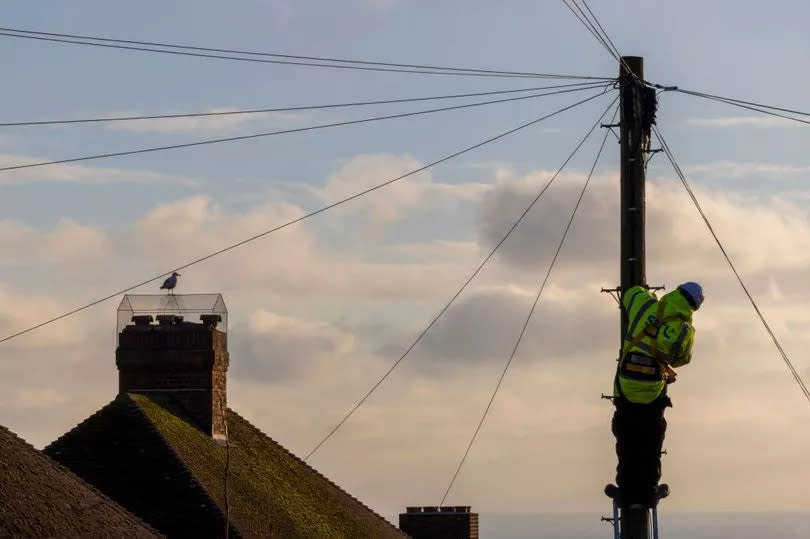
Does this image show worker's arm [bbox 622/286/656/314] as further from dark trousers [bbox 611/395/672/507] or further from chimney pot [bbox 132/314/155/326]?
chimney pot [bbox 132/314/155/326]

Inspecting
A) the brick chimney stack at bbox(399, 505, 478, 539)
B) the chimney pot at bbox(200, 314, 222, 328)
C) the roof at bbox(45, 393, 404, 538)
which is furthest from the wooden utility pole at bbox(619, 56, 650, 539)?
the brick chimney stack at bbox(399, 505, 478, 539)

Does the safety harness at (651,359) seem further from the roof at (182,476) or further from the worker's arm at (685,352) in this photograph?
the roof at (182,476)

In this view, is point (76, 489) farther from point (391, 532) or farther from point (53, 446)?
point (391, 532)

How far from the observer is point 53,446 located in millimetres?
42281

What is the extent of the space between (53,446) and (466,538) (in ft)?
56.3

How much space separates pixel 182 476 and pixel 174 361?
214 inches

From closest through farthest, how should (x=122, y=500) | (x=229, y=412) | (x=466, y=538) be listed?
(x=122, y=500) → (x=229, y=412) → (x=466, y=538)

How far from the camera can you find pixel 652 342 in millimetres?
20562

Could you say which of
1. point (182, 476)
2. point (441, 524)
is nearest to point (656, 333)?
point (182, 476)

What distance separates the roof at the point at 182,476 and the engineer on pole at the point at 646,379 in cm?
1980

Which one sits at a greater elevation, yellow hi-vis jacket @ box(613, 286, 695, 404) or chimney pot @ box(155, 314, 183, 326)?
chimney pot @ box(155, 314, 183, 326)

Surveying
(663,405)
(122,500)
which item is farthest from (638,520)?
(122,500)

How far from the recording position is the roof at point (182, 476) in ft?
131

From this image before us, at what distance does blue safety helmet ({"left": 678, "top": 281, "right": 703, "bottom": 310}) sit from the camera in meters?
20.5
